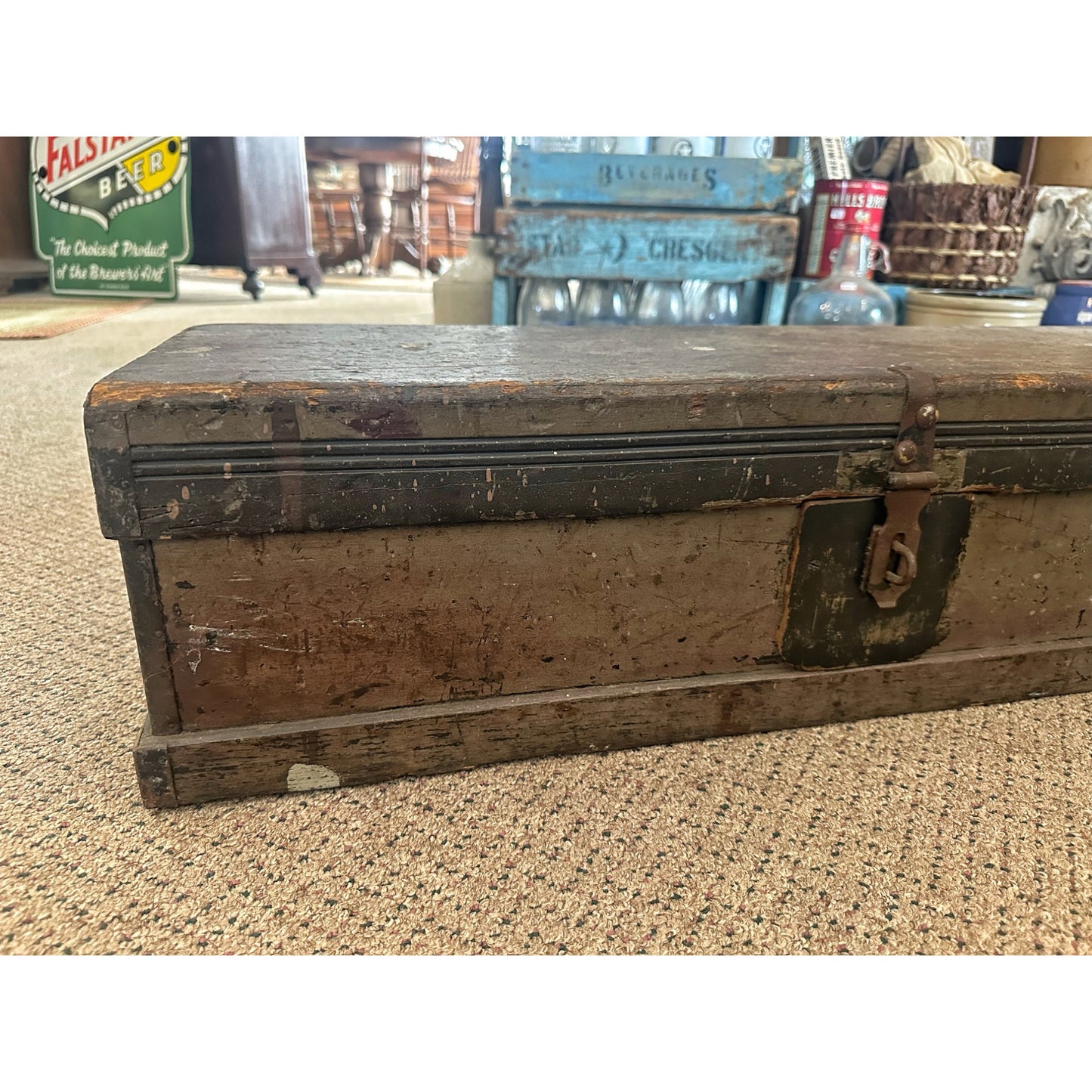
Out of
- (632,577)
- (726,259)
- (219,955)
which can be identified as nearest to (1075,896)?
(632,577)

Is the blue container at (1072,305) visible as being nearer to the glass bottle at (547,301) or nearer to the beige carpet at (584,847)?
the glass bottle at (547,301)

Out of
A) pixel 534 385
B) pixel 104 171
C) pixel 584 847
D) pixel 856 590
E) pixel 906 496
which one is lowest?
pixel 584 847

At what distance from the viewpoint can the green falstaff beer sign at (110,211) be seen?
3.16 metres

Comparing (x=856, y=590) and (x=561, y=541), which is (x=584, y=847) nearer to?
(x=561, y=541)

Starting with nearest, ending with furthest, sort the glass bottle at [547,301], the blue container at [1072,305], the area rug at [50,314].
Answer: the blue container at [1072,305], the glass bottle at [547,301], the area rug at [50,314]

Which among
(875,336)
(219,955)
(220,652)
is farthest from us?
(875,336)

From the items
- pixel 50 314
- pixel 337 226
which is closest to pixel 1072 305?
pixel 50 314

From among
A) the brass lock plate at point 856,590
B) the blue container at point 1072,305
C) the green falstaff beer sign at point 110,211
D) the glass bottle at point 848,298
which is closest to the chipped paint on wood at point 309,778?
the brass lock plate at point 856,590

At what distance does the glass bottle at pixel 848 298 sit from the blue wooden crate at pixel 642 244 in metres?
0.17

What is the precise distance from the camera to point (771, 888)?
68 centimetres

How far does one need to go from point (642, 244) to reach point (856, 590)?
1364mm

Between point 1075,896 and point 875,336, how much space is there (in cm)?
70

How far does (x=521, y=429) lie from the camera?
2.33 ft

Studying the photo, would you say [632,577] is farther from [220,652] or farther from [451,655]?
[220,652]
